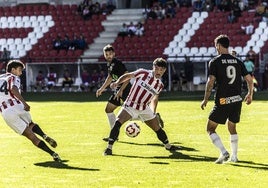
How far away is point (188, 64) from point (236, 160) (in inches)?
972

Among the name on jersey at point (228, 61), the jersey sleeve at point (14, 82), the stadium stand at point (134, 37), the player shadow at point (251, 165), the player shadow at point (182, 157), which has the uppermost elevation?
the name on jersey at point (228, 61)

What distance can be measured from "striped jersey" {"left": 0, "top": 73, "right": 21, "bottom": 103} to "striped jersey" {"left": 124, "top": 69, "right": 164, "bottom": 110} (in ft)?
7.18

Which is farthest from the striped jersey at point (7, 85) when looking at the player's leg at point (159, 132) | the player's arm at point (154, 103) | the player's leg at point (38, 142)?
the player's arm at point (154, 103)

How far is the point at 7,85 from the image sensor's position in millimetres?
13133

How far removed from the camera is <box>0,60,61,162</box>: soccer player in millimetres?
13109

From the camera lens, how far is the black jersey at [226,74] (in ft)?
40.3

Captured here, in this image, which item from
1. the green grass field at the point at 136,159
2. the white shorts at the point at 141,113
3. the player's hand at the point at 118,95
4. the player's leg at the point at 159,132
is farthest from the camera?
the player's hand at the point at 118,95

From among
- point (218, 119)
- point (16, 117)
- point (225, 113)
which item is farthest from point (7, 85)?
point (225, 113)

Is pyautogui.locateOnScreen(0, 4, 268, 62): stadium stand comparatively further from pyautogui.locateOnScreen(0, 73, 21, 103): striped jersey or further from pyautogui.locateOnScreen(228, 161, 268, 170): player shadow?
pyautogui.locateOnScreen(228, 161, 268, 170): player shadow

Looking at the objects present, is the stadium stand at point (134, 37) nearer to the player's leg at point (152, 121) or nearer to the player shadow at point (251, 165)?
the player's leg at point (152, 121)

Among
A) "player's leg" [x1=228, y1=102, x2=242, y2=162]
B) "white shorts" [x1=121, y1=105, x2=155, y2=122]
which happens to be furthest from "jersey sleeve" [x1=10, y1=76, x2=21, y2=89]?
"player's leg" [x1=228, y1=102, x2=242, y2=162]

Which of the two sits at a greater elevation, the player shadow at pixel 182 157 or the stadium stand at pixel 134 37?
the player shadow at pixel 182 157

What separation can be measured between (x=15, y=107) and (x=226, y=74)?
3929 millimetres

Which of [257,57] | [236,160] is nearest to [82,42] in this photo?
[257,57]
